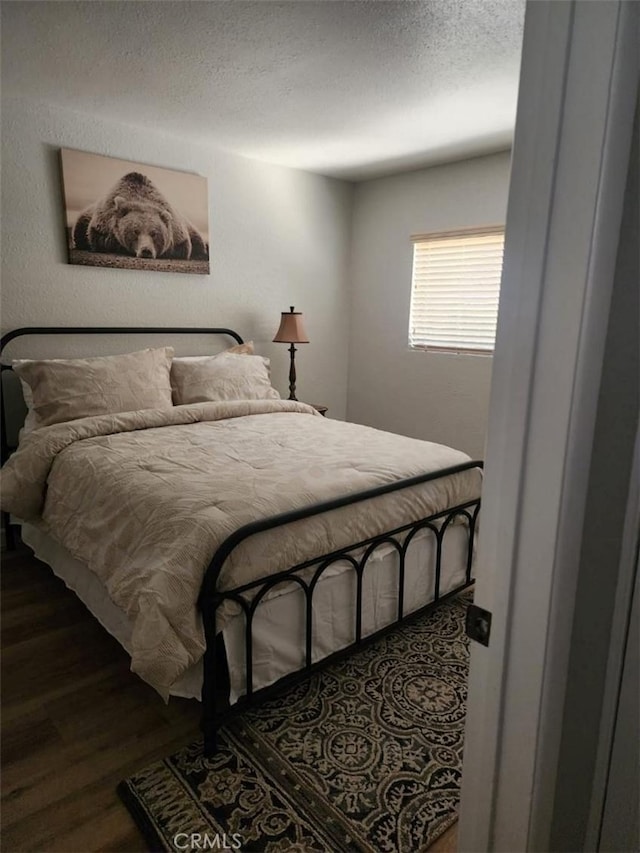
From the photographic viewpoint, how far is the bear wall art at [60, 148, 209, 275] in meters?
3.04

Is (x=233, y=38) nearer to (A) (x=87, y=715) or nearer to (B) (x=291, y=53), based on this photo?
(B) (x=291, y=53)

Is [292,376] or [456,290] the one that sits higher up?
[456,290]

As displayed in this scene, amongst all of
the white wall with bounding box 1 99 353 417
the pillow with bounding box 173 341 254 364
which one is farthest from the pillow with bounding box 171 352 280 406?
the white wall with bounding box 1 99 353 417

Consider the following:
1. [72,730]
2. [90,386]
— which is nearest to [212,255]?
[90,386]

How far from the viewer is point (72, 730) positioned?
1714 mm

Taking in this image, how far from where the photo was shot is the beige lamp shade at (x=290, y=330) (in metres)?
3.77

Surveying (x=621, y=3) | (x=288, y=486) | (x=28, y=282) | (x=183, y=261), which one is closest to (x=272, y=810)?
(x=288, y=486)

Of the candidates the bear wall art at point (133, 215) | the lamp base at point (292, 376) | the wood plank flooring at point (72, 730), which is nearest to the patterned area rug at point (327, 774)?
the wood plank flooring at point (72, 730)

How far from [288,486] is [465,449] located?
2.27 m

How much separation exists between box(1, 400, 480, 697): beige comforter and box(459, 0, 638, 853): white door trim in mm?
982

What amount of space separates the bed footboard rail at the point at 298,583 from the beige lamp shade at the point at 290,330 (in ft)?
5.99

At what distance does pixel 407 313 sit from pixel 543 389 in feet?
11.9

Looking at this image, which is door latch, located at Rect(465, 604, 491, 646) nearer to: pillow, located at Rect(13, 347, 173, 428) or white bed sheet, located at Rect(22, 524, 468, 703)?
white bed sheet, located at Rect(22, 524, 468, 703)

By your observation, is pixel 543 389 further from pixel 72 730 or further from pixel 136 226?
pixel 136 226
